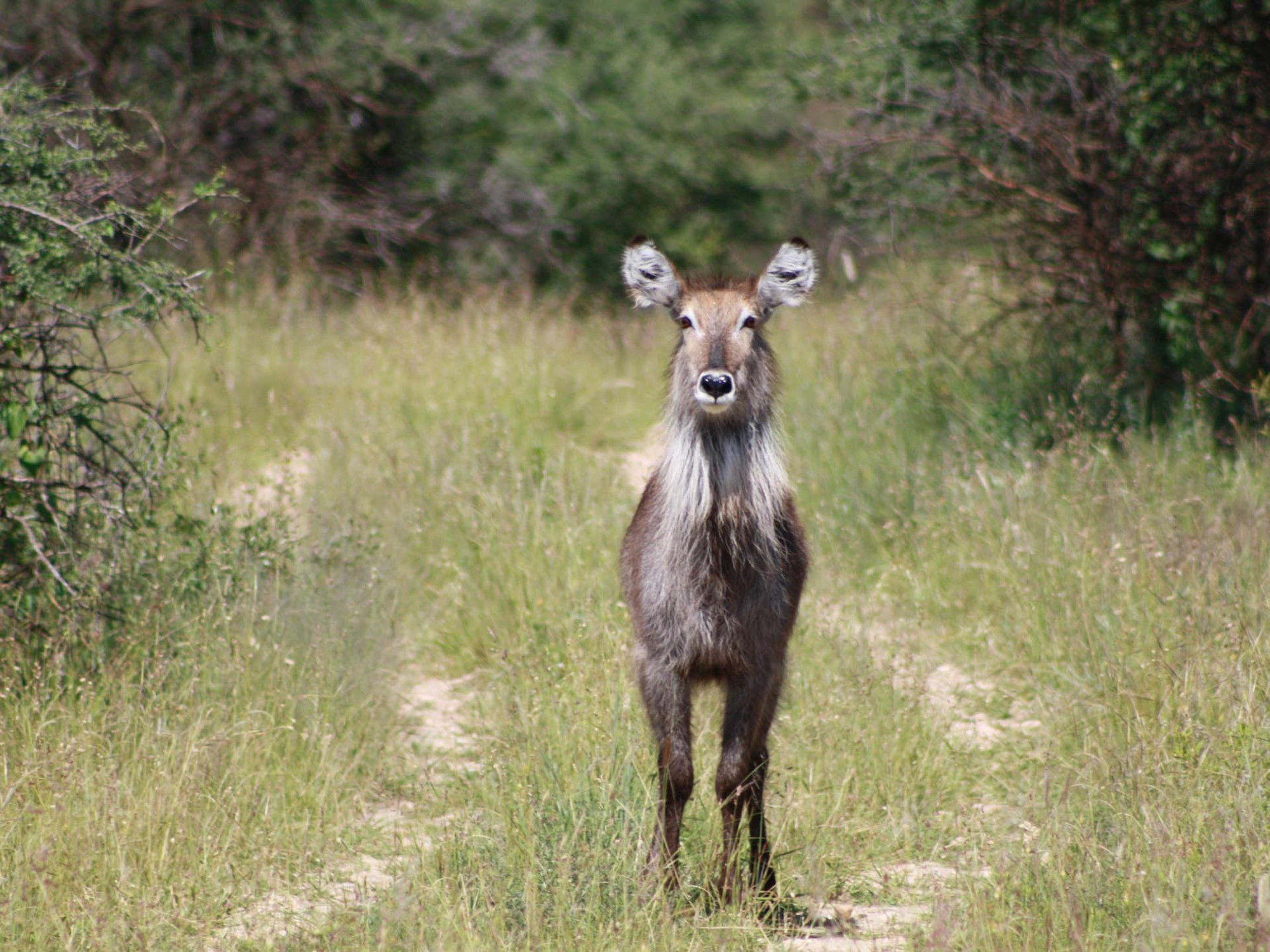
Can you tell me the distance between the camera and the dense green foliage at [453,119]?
466 inches

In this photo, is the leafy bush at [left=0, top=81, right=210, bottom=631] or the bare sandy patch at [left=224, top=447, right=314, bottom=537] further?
the bare sandy patch at [left=224, top=447, right=314, bottom=537]

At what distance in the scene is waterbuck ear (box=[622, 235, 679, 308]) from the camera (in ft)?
15.4

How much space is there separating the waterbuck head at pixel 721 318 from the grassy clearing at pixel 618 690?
4.13ft

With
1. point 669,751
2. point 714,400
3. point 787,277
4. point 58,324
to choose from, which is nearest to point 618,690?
point 669,751

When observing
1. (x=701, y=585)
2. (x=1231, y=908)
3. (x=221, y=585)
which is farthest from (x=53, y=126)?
(x=1231, y=908)

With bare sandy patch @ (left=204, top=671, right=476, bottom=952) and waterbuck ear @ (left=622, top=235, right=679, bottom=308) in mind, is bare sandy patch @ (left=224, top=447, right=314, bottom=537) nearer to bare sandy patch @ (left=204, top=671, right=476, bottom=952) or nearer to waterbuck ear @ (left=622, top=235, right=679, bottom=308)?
bare sandy patch @ (left=204, top=671, right=476, bottom=952)

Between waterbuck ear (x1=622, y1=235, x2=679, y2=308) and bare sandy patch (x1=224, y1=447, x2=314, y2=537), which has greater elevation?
waterbuck ear (x1=622, y1=235, x2=679, y2=308)

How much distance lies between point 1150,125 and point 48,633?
6.65 meters

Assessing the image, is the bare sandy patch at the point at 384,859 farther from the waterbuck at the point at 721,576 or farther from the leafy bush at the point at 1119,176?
the leafy bush at the point at 1119,176

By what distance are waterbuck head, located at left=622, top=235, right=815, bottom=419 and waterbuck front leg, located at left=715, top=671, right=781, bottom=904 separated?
0.95 metres

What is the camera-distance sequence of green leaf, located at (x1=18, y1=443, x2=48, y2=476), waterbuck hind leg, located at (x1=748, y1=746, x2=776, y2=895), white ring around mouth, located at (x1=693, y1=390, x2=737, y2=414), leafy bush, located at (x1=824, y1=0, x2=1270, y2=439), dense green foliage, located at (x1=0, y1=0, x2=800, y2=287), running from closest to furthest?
white ring around mouth, located at (x1=693, y1=390, x2=737, y2=414), waterbuck hind leg, located at (x1=748, y1=746, x2=776, y2=895), green leaf, located at (x1=18, y1=443, x2=48, y2=476), leafy bush, located at (x1=824, y1=0, x2=1270, y2=439), dense green foliage, located at (x1=0, y1=0, x2=800, y2=287)

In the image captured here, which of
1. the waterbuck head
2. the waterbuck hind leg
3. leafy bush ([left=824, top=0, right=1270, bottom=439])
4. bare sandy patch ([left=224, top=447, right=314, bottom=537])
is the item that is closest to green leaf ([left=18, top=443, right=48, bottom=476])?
bare sandy patch ([left=224, top=447, right=314, bottom=537])

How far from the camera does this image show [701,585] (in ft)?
14.5

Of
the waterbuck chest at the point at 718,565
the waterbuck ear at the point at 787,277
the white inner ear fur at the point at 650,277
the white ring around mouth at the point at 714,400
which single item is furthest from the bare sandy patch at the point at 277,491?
the white ring around mouth at the point at 714,400
